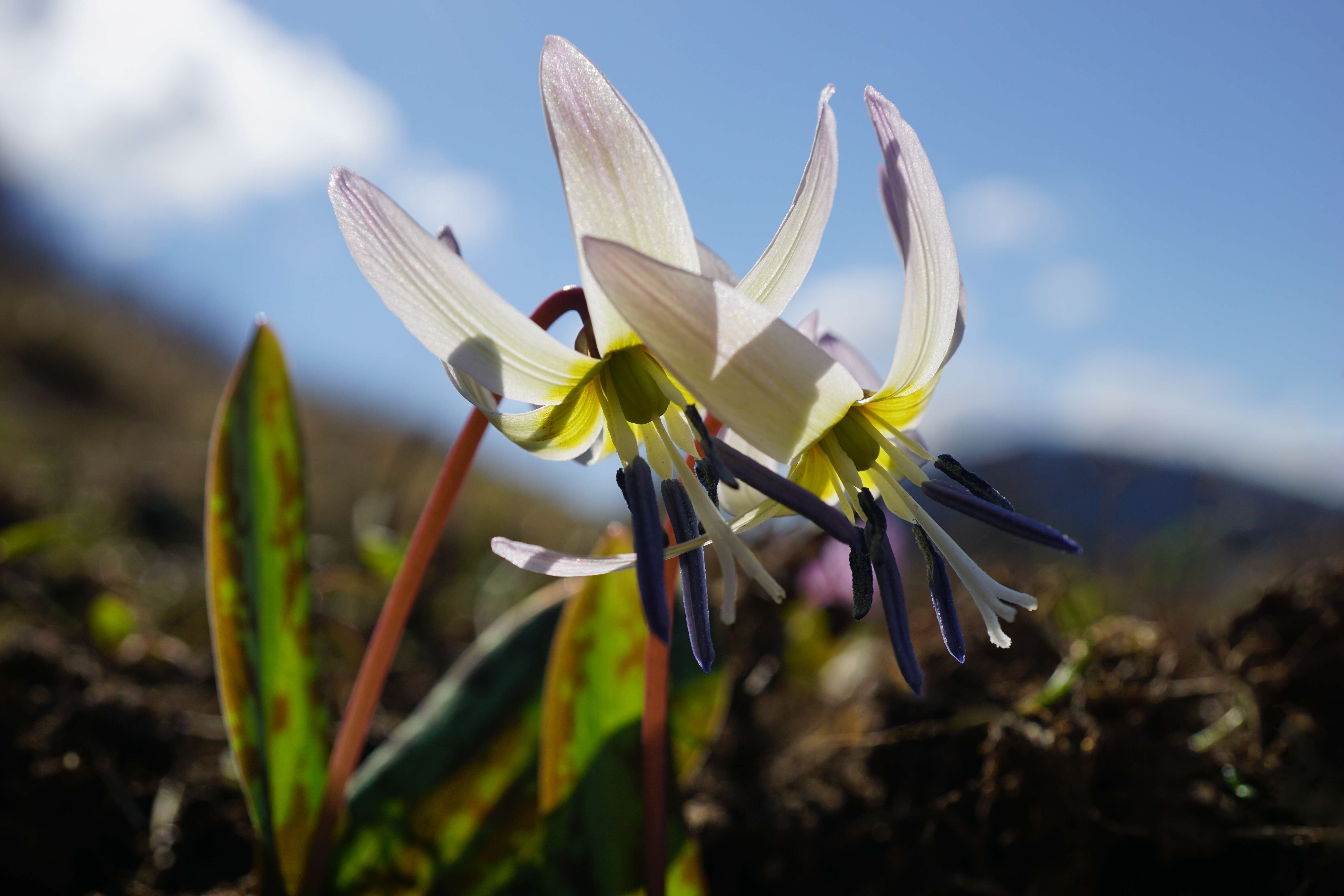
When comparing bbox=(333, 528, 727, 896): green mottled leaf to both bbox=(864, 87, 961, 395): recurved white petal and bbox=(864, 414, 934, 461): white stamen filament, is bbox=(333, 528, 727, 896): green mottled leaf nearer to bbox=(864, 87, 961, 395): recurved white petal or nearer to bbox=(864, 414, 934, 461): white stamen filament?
bbox=(864, 414, 934, 461): white stamen filament

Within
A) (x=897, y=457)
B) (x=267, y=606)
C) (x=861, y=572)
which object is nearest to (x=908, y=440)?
(x=897, y=457)

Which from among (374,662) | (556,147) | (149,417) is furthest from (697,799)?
(149,417)

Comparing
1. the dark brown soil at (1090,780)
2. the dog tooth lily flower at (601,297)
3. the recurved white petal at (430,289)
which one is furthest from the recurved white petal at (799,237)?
the dark brown soil at (1090,780)

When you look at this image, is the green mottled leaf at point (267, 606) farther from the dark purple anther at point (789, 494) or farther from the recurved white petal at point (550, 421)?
the dark purple anther at point (789, 494)

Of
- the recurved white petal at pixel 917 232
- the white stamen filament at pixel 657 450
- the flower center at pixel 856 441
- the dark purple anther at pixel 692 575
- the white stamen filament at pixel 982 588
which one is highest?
the recurved white petal at pixel 917 232

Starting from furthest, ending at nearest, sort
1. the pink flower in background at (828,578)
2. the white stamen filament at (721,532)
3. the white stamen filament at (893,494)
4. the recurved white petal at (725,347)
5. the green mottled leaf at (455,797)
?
the pink flower in background at (828,578), the green mottled leaf at (455,797), the white stamen filament at (893,494), the white stamen filament at (721,532), the recurved white petal at (725,347)

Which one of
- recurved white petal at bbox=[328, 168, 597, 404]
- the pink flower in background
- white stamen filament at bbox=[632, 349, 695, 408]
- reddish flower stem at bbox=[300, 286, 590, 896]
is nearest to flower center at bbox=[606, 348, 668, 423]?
white stamen filament at bbox=[632, 349, 695, 408]

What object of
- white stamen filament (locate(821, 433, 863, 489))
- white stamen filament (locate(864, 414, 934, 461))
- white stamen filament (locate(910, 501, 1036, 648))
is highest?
white stamen filament (locate(864, 414, 934, 461))
